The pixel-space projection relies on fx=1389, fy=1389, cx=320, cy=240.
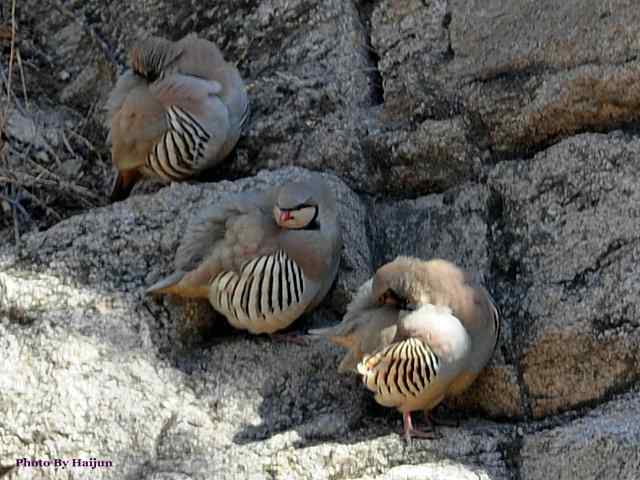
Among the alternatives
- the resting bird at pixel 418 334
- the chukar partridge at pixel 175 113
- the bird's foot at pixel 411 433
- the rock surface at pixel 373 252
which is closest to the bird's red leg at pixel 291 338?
the rock surface at pixel 373 252

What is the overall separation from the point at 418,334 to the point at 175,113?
5.42 feet

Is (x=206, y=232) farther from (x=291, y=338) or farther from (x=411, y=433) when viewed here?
(x=411, y=433)

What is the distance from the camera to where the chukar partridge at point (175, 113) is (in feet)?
16.6

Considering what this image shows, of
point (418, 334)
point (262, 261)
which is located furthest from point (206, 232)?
point (418, 334)

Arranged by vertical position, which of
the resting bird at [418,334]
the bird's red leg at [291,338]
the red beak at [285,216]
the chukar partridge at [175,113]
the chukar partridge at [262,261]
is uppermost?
the chukar partridge at [175,113]

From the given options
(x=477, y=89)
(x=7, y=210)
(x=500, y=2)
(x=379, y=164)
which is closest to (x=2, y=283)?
Result: (x=7, y=210)

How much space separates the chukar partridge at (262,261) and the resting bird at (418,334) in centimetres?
25

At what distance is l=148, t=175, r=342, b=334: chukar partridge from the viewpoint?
13.9ft

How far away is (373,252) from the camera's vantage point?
4.66 meters

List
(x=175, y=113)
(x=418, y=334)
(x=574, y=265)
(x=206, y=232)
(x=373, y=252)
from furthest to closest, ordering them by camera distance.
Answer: (x=175, y=113)
(x=373, y=252)
(x=206, y=232)
(x=574, y=265)
(x=418, y=334)

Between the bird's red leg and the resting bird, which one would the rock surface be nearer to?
the bird's red leg

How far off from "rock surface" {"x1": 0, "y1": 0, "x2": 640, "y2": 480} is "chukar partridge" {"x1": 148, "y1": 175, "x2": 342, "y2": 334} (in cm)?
13

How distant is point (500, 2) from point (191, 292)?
1640 millimetres

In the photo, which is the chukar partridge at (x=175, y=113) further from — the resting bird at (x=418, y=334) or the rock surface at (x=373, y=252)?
the resting bird at (x=418, y=334)
